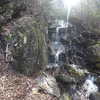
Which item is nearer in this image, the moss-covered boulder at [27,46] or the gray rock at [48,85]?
the gray rock at [48,85]

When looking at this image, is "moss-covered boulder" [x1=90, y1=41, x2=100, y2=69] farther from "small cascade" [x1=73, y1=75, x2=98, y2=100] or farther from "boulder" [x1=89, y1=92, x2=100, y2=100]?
"boulder" [x1=89, y1=92, x2=100, y2=100]

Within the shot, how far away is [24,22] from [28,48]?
1040mm

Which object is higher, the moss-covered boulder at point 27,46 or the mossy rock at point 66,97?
the moss-covered boulder at point 27,46

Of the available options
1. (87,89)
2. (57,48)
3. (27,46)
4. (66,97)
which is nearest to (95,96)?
(87,89)

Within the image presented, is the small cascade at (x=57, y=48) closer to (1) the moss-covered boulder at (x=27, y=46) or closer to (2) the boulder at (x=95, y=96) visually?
(1) the moss-covered boulder at (x=27, y=46)

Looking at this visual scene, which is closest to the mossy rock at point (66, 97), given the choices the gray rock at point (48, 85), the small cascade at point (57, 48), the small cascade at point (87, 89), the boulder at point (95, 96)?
the gray rock at point (48, 85)

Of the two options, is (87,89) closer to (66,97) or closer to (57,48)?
(66,97)

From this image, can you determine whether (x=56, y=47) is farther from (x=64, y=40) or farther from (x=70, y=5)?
(x=70, y=5)

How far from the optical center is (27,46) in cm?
567

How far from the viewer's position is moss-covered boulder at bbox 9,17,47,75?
5.48m

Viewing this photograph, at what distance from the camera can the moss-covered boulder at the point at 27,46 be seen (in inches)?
216

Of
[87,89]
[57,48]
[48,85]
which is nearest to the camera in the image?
[48,85]

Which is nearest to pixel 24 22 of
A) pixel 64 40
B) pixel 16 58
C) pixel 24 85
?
pixel 16 58

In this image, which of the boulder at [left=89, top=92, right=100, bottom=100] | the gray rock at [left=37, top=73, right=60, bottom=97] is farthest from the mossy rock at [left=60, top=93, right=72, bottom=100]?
the boulder at [left=89, top=92, right=100, bottom=100]
